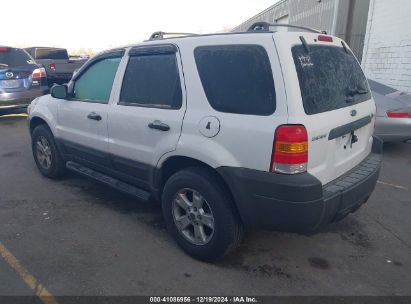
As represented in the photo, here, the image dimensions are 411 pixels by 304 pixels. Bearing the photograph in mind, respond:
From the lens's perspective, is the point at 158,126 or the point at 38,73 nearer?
the point at 158,126

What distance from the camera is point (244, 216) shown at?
280 cm

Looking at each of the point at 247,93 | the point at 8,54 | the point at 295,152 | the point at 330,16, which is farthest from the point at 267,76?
the point at 330,16

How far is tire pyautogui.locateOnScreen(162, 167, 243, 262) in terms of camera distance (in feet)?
9.46

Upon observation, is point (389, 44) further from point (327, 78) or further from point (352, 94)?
point (327, 78)

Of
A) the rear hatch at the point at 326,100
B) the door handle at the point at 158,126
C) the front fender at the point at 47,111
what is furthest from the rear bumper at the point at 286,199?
the front fender at the point at 47,111

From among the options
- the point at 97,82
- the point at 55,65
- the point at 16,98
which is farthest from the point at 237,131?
the point at 55,65

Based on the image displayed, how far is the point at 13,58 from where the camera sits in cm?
Result: 866

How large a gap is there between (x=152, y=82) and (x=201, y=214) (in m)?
1.33

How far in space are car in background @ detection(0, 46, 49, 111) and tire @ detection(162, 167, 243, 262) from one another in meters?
6.84

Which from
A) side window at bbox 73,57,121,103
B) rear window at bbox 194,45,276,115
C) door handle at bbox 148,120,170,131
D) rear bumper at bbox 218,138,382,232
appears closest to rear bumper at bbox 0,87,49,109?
side window at bbox 73,57,121,103

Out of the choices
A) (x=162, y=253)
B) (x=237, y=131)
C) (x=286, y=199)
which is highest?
(x=237, y=131)

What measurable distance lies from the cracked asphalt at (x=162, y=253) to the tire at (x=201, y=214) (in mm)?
156

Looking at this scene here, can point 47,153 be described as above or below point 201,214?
below

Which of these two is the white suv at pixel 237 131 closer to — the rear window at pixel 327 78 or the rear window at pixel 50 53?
the rear window at pixel 327 78
